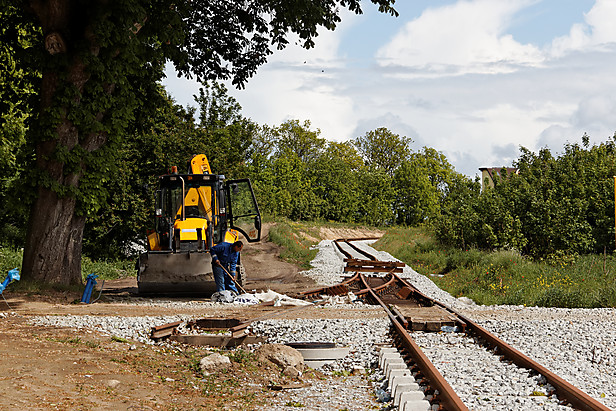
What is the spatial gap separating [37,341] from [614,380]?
717cm

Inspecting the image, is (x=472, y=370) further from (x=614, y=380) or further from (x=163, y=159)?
(x=163, y=159)

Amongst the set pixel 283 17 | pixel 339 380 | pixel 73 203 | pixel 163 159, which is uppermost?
pixel 283 17

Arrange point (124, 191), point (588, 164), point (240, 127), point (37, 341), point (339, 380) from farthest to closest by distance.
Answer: point (240, 127)
point (588, 164)
point (124, 191)
point (37, 341)
point (339, 380)

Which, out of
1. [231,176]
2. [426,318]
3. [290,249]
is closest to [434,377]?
Result: [426,318]

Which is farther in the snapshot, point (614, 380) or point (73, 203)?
point (73, 203)

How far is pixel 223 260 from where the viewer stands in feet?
49.7

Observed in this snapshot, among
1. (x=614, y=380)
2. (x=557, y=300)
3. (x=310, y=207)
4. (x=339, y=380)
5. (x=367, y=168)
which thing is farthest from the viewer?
(x=367, y=168)

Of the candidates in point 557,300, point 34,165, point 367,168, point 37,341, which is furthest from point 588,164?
point 367,168

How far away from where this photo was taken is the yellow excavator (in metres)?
15.1

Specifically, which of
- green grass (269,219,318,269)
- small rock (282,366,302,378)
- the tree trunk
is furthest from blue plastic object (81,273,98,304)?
green grass (269,219,318,269)

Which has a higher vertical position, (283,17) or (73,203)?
(283,17)

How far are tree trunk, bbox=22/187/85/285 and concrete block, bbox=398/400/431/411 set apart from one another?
12.0 meters

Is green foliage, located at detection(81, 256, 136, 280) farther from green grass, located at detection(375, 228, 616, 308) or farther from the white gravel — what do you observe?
the white gravel

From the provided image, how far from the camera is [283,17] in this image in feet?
54.5
